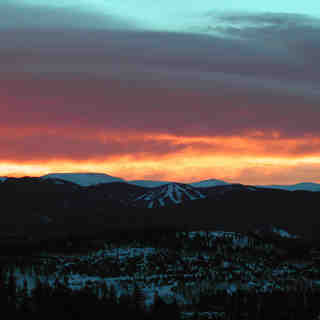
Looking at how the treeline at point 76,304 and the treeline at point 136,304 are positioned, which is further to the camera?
the treeline at point 136,304

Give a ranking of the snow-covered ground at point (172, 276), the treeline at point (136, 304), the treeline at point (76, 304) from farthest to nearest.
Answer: the snow-covered ground at point (172, 276)
the treeline at point (136, 304)
the treeline at point (76, 304)

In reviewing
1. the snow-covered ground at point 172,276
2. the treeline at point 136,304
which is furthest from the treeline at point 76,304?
the snow-covered ground at point 172,276

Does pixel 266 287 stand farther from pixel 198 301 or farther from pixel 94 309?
pixel 94 309

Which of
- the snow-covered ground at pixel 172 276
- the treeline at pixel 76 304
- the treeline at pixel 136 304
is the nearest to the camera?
the treeline at pixel 76 304

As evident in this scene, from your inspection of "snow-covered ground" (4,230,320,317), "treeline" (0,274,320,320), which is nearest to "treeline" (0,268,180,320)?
"treeline" (0,274,320,320)

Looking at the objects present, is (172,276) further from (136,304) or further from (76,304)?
(76,304)

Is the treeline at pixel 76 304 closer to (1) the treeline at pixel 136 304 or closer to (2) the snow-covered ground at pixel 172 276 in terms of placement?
(1) the treeline at pixel 136 304

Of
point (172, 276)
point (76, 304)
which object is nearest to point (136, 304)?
point (76, 304)

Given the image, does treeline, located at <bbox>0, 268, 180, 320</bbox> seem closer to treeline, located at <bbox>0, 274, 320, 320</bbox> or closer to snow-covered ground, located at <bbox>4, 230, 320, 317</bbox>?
treeline, located at <bbox>0, 274, 320, 320</bbox>

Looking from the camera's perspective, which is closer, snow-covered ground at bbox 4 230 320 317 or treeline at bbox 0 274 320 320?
treeline at bbox 0 274 320 320

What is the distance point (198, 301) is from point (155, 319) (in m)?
24.1

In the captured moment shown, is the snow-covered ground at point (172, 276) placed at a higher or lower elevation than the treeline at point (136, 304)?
higher

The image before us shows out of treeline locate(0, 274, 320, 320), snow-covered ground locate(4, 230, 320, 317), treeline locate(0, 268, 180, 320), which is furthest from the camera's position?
snow-covered ground locate(4, 230, 320, 317)

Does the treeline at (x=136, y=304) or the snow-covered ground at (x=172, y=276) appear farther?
the snow-covered ground at (x=172, y=276)
